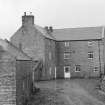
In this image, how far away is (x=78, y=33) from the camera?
2101 inches

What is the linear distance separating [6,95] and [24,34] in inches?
1053

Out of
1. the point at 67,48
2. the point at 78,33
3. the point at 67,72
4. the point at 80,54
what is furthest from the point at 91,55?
the point at 67,72

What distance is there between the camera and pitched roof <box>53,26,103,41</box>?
51344mm

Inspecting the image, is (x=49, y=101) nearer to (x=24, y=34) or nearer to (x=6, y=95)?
(x=6, y=95)

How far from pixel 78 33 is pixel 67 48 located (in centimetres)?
416

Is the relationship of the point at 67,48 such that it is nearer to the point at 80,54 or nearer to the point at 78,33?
the point at 80,54

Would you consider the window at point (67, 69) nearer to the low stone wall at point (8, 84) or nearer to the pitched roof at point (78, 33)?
the pitched roof at point (78, 33)

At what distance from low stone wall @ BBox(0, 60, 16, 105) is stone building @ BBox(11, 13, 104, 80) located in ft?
81.7

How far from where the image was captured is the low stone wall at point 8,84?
2092cm

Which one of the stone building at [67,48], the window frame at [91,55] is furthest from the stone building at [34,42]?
the window frame at [91,55]

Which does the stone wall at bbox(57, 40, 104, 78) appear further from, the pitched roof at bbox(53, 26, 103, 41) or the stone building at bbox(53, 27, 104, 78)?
the pitched roof at bbox(53, 26, 103, 41)

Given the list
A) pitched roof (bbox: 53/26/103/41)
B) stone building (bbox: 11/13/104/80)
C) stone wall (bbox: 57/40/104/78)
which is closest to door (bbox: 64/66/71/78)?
stone building (bbox: 11/13/104/80)

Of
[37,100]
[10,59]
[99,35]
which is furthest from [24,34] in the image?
[10,59]

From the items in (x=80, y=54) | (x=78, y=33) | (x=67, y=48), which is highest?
(x=78, y=33)
